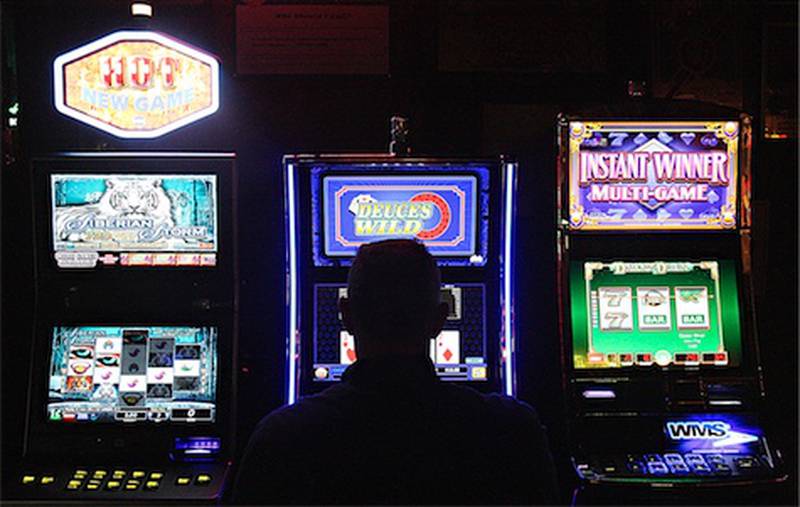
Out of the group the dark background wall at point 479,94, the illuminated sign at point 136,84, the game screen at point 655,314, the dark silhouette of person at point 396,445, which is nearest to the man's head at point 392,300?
the dark silhouette of person at point 396,445

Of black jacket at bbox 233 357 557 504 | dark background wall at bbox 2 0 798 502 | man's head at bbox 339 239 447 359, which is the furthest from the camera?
dark background wall at bbox 2 0 798 502

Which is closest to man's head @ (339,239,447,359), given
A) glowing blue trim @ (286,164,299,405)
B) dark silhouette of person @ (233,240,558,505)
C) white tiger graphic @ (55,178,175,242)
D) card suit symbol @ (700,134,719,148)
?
dark silhouette of person @ (233,240,558,505)

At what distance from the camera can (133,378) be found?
339 centimetres

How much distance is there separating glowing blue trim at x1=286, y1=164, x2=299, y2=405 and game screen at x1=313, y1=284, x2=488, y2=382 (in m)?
0.09

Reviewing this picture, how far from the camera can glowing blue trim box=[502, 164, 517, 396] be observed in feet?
11.0

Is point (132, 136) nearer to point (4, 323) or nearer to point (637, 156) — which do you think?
point (4, 323)

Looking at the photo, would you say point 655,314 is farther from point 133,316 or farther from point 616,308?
point 133,316

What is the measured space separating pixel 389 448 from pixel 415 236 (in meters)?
1.60

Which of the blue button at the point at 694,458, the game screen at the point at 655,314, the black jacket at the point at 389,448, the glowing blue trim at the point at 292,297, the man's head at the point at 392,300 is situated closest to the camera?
the black jacket at the point at 389,448

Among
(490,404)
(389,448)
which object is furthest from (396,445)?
(490,404)

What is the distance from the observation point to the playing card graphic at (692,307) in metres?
3.49

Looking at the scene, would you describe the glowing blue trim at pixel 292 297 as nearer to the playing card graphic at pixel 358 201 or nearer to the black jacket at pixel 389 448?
the playing card graphic at pixel 358 201

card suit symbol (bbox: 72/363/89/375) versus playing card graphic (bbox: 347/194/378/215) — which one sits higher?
playing card graphic (bbox: 347/194/378/215)

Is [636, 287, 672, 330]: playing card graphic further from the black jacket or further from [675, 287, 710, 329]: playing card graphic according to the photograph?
the black jacket
